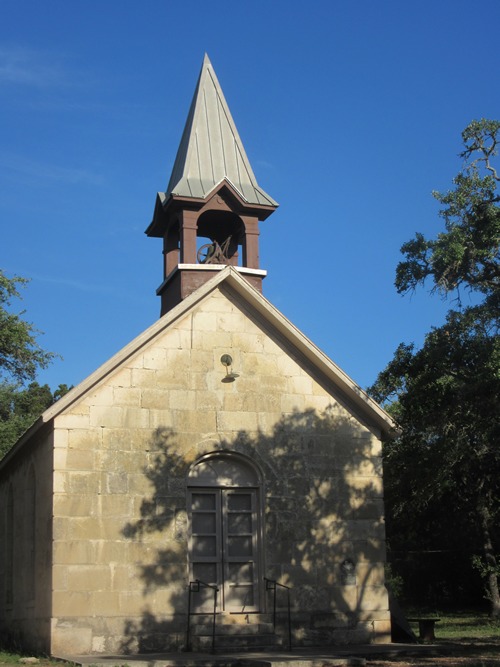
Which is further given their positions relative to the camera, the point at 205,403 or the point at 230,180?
the point at 230,180

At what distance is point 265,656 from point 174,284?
32.7 feet

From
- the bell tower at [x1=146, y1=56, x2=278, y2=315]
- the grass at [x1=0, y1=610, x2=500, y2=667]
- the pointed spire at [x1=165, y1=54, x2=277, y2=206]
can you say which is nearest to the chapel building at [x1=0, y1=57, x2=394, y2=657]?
the grass at [x1=0, y1=610, x2=500, y2=667]

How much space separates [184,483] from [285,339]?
3992 millimetres

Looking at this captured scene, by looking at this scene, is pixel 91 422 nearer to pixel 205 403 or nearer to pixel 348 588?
pixel 205 403

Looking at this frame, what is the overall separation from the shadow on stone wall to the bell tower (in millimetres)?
4684

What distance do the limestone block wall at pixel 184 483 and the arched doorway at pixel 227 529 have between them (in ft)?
1.15

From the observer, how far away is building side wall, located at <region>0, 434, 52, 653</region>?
1869 cm

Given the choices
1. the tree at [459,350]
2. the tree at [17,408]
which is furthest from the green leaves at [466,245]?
the tree at [17,408]

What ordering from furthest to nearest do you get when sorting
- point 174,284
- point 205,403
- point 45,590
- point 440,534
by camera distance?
point 440,534 → point 174,284 → point 205,403 → point 45,590

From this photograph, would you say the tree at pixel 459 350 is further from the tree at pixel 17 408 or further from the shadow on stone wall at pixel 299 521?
the tree at pixel 17 408

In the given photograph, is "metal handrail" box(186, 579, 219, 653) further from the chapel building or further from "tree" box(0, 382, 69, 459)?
"tree" box(0, 382, 69, 459)

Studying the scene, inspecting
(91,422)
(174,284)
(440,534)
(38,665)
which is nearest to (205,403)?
(91,422)

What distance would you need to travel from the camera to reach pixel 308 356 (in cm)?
2084

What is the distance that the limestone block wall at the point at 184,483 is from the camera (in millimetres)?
18188
